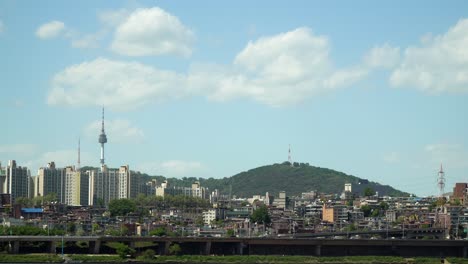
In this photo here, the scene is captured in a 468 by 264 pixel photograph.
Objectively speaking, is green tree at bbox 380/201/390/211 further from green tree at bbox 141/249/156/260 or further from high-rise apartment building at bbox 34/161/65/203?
green tree at bbox 141/249/156/260

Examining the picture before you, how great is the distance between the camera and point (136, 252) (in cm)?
8212

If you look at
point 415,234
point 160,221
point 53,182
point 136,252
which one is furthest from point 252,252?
point 53,182

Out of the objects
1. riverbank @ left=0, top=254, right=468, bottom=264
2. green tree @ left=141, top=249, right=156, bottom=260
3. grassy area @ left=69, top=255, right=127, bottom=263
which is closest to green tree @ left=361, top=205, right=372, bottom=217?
riverbank @ left=0, top=254, right=468, bottom=264

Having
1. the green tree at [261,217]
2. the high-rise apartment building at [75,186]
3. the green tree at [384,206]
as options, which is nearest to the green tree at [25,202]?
the high-rise apartment building at [75,186]

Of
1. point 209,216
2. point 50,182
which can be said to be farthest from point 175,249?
point 50,182

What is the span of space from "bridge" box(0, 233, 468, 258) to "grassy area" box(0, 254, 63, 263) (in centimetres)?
565

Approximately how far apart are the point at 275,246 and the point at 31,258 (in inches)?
870

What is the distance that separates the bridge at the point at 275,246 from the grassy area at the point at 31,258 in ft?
18.5

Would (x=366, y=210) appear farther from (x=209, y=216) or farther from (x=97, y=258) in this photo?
(x=97, y=258)

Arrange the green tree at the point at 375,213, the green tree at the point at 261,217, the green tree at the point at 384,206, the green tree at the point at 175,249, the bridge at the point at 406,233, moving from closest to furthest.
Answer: the green tree at the point at 175,249, the bridge at the point at 406,233, the green tree at the point at 261,217, the green tree at the point at 375,213, the green tree at the point at 384,206

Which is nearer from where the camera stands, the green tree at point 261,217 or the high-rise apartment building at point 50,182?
the green tree at point 261,217

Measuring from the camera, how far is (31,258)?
76.8 metres

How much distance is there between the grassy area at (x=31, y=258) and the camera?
2963 inches

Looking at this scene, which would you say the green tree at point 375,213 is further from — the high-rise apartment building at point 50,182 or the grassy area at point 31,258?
the grassy area at point 31,258
